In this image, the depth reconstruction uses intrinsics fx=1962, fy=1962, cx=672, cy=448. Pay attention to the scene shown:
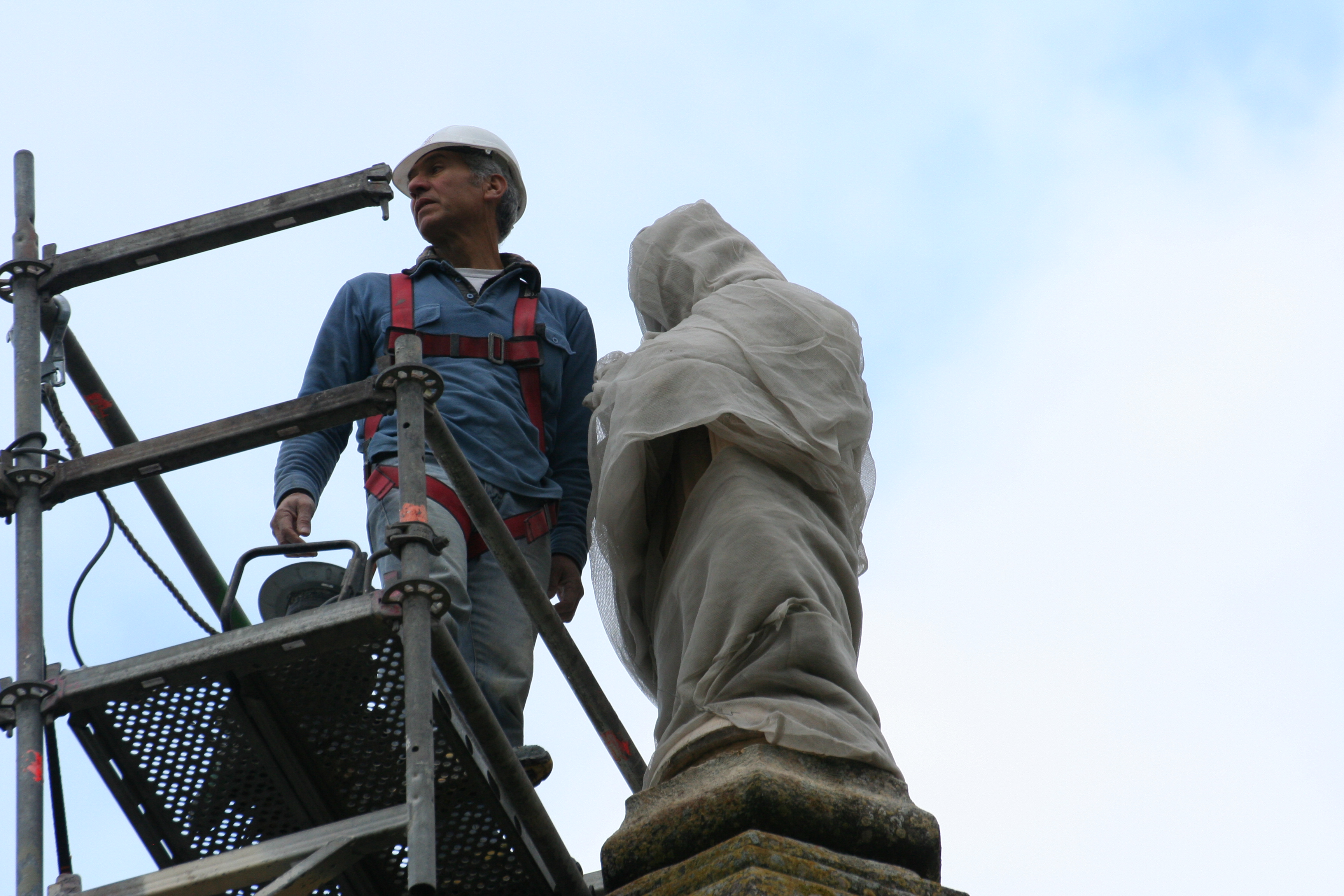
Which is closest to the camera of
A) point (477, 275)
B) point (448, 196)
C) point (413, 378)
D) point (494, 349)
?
point (413, 378)

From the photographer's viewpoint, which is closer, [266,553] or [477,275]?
[266,553]

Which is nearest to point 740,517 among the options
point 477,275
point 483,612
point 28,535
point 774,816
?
point 483,612

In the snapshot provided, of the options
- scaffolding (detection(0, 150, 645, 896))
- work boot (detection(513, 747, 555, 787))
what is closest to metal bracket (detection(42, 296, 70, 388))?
scaffolding (detection(0, 150, 645, 896))

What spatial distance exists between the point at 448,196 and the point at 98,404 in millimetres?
1351

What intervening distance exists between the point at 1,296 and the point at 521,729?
1.68 metres

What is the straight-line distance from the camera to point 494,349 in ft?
18.4

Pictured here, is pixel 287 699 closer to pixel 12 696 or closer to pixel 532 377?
pixel 12 696

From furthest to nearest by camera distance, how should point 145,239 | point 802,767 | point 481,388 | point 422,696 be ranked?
point 481,388 < point 145,239 < point 802,767 < point 422,696

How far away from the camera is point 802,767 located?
A: 4.43m

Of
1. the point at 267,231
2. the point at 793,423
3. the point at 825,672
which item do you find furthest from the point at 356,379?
the point at 825,672

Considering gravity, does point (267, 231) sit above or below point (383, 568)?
above

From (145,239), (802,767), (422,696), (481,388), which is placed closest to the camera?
(422,696)

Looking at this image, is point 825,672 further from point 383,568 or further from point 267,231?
point 267,231

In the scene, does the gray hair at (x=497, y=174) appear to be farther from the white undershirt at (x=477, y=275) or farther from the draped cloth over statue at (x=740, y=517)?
the draped cloth over statue at (x=740, y=517)
